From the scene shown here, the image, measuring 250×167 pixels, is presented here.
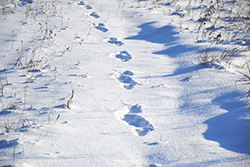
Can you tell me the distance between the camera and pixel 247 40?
3240 millimetres

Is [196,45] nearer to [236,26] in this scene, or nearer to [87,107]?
[236,26]

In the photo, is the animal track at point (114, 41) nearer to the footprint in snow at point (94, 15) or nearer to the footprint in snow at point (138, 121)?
the footprint in snow at point (94, 15)

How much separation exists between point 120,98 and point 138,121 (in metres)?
0.41

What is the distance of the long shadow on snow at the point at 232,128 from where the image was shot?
141 centimetres

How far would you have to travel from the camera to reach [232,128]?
5.07 ft

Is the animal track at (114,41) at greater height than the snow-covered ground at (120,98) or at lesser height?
greater

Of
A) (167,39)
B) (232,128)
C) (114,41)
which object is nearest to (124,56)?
(114,41)

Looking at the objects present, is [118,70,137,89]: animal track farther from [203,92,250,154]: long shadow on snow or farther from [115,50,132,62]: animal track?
[203,92,250,154]: long shadow on snow

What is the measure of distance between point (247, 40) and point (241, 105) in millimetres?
2126

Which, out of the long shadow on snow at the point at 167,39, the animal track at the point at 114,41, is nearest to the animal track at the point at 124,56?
the animal track at the point at 114,41

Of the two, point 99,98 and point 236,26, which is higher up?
point 236,26

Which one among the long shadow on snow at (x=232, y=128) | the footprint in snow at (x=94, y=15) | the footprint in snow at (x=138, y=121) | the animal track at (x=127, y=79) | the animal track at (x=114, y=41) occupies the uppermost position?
the footprint in snow at (x=94, y=15)

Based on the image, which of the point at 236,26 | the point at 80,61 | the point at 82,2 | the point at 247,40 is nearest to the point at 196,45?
the point at 247,40

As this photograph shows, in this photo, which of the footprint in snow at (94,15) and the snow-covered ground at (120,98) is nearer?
the snow-covered ground at (120,98)
